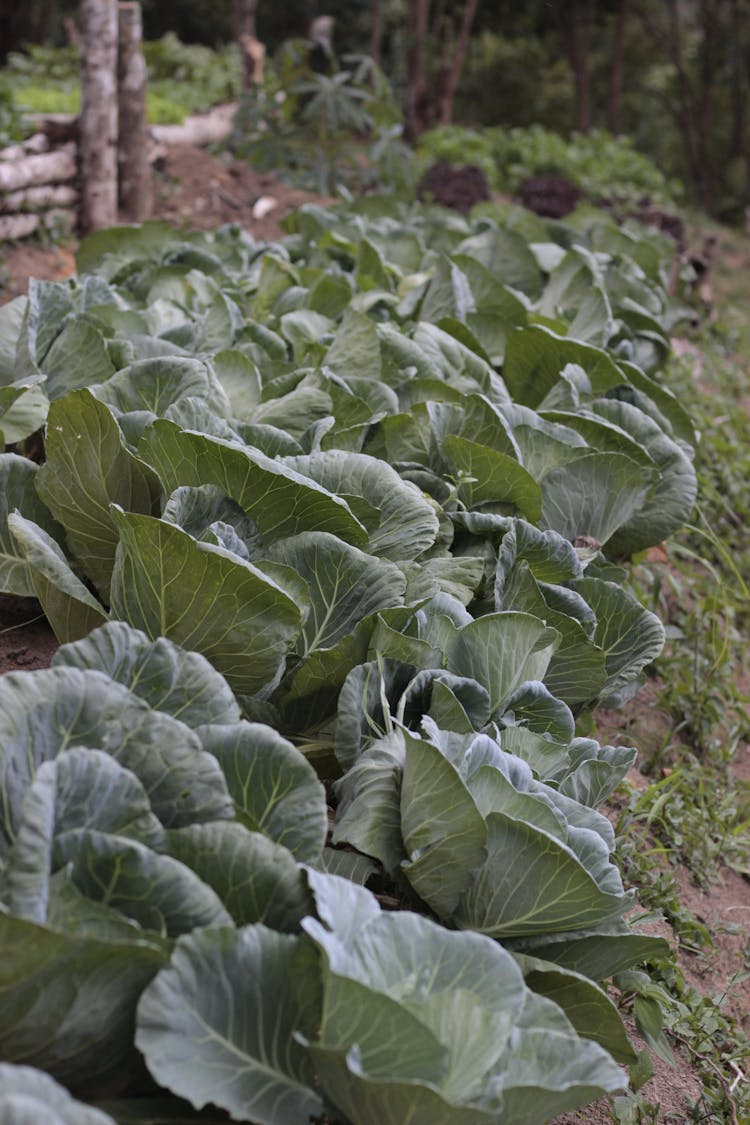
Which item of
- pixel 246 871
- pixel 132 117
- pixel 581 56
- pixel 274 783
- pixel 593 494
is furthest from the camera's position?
pixel 581 56

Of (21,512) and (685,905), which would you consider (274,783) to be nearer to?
(21,512)

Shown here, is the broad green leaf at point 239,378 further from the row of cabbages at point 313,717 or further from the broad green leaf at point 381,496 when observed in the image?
the broad green leaf at point 381,496

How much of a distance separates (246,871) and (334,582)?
690mm

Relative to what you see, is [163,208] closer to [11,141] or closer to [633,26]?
[11,141]

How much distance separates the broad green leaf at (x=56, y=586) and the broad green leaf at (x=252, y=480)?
0.23m

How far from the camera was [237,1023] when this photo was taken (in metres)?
1.23

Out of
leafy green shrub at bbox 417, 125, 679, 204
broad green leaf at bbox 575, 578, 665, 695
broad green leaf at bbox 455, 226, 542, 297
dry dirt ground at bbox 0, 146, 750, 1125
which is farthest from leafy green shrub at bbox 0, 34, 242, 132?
broad green leaf at bbox 575, 578, 665, 695

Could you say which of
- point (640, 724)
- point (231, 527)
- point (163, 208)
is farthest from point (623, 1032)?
point (163, 208)

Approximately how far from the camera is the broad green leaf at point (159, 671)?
1.48 meters

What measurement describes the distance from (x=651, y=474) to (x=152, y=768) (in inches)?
64.7

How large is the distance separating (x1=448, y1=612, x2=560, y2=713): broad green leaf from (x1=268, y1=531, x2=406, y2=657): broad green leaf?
142 mm

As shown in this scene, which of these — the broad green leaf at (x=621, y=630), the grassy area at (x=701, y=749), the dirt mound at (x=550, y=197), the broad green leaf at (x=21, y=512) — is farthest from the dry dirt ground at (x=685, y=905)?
the dirt mound at (x=550, y=197)

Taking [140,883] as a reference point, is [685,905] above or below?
below

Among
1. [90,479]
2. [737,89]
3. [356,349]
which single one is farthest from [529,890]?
[737,89]
